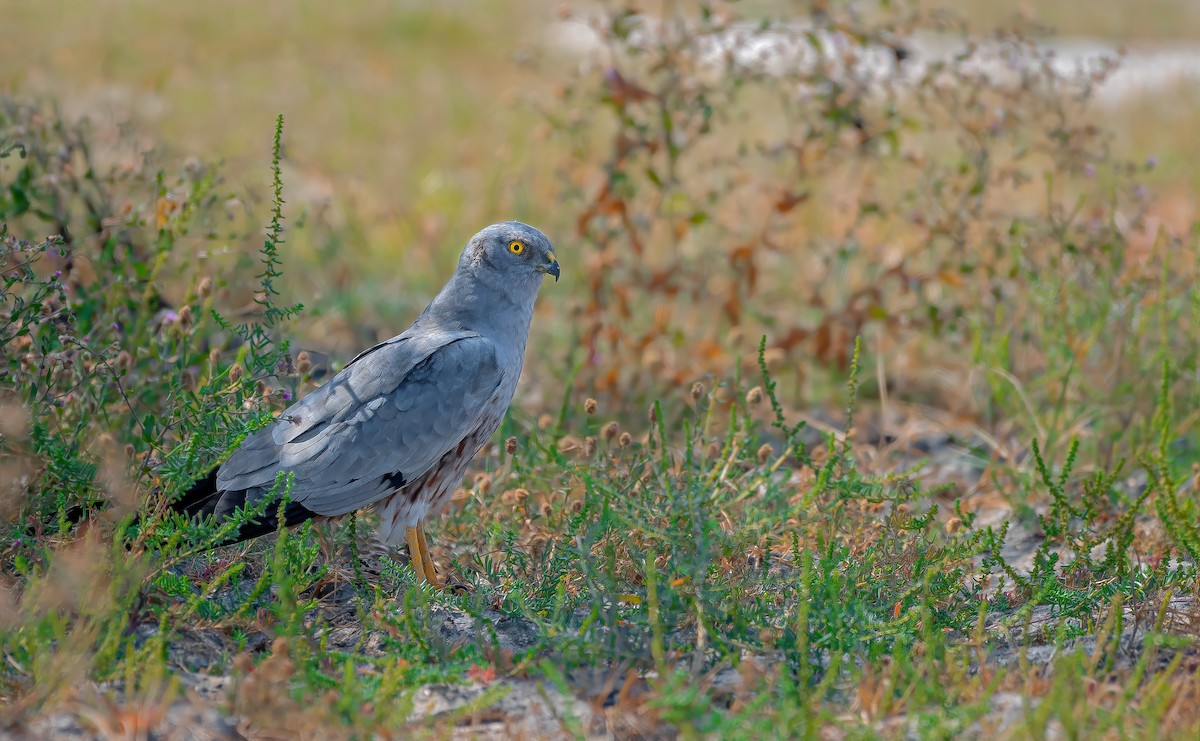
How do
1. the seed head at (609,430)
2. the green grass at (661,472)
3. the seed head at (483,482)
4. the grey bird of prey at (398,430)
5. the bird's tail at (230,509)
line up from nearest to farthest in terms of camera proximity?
the green grass at (661,472)
the bird's tail at (230,509)
the grey bird of prey at (398,430)
the seed head at (609,430)
the seed head at (483,482)

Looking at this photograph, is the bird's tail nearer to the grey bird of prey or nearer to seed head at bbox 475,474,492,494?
the grey bird of prey

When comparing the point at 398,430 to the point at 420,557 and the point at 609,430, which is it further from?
the point at 609,430

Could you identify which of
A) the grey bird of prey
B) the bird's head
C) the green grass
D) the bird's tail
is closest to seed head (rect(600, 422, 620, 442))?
the green grass

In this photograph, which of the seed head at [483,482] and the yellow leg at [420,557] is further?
the seed head at [483,482]

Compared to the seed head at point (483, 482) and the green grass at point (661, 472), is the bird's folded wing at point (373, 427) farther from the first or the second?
the seed head at point (483, 482)

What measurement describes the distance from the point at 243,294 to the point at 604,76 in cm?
195

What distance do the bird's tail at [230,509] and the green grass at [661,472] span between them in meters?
0.07

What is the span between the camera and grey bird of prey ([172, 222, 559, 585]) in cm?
320

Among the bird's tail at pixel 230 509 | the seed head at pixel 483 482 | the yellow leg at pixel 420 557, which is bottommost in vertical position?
the yellow leg at pixel 420 557

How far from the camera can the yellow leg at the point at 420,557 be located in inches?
134

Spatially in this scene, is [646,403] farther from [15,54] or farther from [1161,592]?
[15,54]

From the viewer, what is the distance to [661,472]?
3.31 meters

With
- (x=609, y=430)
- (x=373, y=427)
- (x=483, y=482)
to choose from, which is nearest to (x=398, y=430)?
(x=373, y=427)

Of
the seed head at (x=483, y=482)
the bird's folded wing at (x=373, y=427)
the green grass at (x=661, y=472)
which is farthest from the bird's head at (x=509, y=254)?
the seed head at (x=483, y=482)
